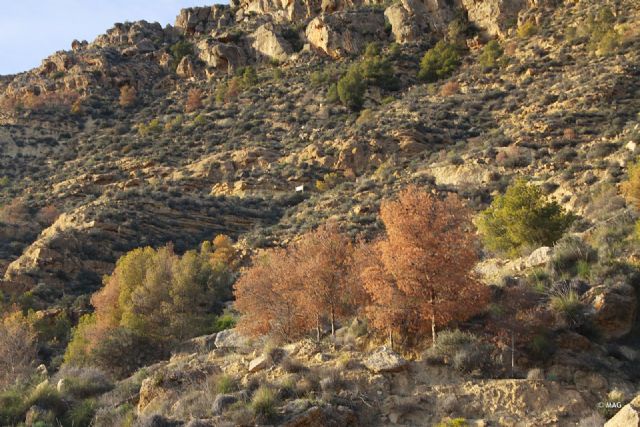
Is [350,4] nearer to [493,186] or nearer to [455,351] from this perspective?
[493,186]

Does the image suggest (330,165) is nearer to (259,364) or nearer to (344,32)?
(344,32)

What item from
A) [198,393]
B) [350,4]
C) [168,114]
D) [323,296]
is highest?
[350,4]

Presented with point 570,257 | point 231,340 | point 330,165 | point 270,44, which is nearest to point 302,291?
point 231,340

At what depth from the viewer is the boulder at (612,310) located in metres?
15.5

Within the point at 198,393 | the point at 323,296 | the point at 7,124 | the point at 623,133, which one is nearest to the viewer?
the point at 198,393

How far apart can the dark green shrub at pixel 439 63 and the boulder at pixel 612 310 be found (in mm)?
43850

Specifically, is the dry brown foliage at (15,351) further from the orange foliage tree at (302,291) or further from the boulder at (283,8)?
the boulder at (283,8)

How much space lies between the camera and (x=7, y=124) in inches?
2474

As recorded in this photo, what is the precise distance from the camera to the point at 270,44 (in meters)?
70.2

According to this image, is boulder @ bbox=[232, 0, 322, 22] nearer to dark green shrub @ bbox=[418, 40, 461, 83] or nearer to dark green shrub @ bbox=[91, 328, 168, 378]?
dark green shrub @ bbox=[418, 40, 461, 83]

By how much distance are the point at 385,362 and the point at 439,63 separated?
161 feet

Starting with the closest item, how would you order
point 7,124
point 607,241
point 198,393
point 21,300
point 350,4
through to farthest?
point 198,393
point 607,241
point 21,300
point 7,124
point 350,4

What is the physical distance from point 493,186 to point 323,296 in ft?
68.2

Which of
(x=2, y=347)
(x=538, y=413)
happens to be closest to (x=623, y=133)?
(x=538, y=413)
